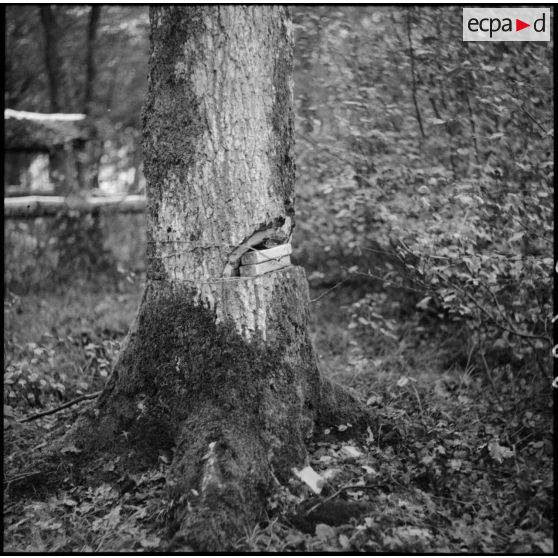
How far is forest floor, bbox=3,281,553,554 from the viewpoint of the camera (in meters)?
2.63

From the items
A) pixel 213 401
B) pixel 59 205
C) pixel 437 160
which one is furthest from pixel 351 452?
pixel 59 205

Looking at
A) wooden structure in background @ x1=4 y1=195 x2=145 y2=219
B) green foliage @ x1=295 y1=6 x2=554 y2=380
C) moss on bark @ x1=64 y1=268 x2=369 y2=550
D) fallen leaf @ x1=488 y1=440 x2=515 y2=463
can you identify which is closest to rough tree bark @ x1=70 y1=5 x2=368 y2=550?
moss on bark @ x1=64 y1=268 x2=369 y2=550

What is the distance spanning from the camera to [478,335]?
4633 millimetres

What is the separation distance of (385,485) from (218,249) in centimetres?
165

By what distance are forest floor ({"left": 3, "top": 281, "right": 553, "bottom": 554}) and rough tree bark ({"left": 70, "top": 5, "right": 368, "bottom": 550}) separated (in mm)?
257

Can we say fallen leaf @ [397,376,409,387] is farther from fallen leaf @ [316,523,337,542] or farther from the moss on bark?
fallen leaf @ [316,523,337,542]

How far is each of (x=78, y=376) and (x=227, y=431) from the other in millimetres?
2279

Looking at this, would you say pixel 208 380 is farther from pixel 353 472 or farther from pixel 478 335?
pixel 478 335

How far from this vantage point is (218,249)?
2.98 metres

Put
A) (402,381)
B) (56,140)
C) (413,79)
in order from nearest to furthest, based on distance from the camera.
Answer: (402,381)
(413,79)
(56,140)

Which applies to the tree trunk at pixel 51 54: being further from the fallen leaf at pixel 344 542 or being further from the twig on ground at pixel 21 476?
the fallen leaf at pixel 344 542

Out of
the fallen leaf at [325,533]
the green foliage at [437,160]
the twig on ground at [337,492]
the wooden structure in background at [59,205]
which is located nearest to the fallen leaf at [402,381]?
the green foliage at [437,160]

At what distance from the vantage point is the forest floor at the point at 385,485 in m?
2.63

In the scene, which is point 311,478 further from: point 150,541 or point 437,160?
point 437,160
